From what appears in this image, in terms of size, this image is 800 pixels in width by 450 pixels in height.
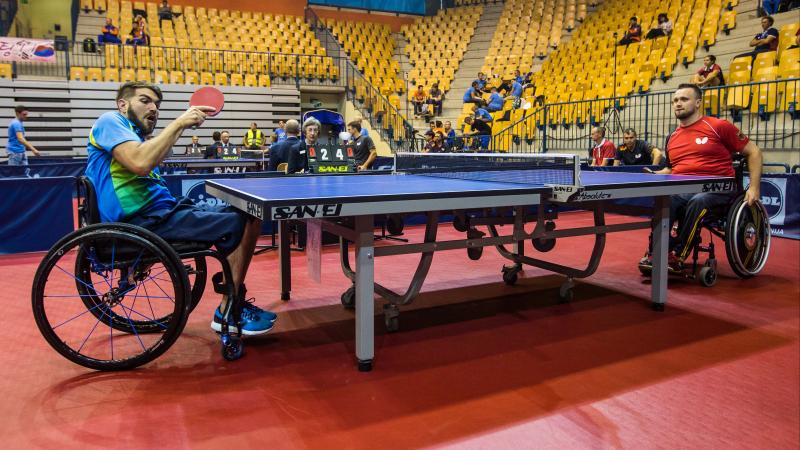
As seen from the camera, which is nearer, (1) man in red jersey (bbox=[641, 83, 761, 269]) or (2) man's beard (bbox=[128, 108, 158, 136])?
(2) man's beard (bbox=[128, 108, 158, 136])

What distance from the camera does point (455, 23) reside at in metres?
23.7

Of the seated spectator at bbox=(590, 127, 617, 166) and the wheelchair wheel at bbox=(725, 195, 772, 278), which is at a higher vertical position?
the seated spectator at bbox=(590, 127, 617, 166)

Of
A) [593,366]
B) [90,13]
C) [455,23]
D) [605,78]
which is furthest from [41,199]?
[455,23]

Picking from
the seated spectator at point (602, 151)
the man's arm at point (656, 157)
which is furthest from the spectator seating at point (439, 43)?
the man's arm at point (656, 157)

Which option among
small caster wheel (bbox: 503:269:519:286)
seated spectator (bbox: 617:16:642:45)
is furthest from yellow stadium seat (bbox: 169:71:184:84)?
small caster wheel (bbox: 503:269:519:286)

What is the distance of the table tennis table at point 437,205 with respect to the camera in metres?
2.92

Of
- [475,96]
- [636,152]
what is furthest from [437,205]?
[475,96]

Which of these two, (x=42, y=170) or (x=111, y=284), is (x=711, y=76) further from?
(x=42, y=170)

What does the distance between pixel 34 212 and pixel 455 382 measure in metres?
5.86

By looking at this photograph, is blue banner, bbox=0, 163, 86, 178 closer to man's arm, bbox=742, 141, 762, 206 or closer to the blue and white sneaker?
the blue and white sneaker

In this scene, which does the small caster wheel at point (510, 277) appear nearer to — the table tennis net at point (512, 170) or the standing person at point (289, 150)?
the table tennis net at point (512, 170)

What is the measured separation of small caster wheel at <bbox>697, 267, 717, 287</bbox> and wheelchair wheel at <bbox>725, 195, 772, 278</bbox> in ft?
0.59

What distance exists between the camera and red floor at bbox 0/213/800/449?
2510 millimetres

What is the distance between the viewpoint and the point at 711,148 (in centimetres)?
A: 507
